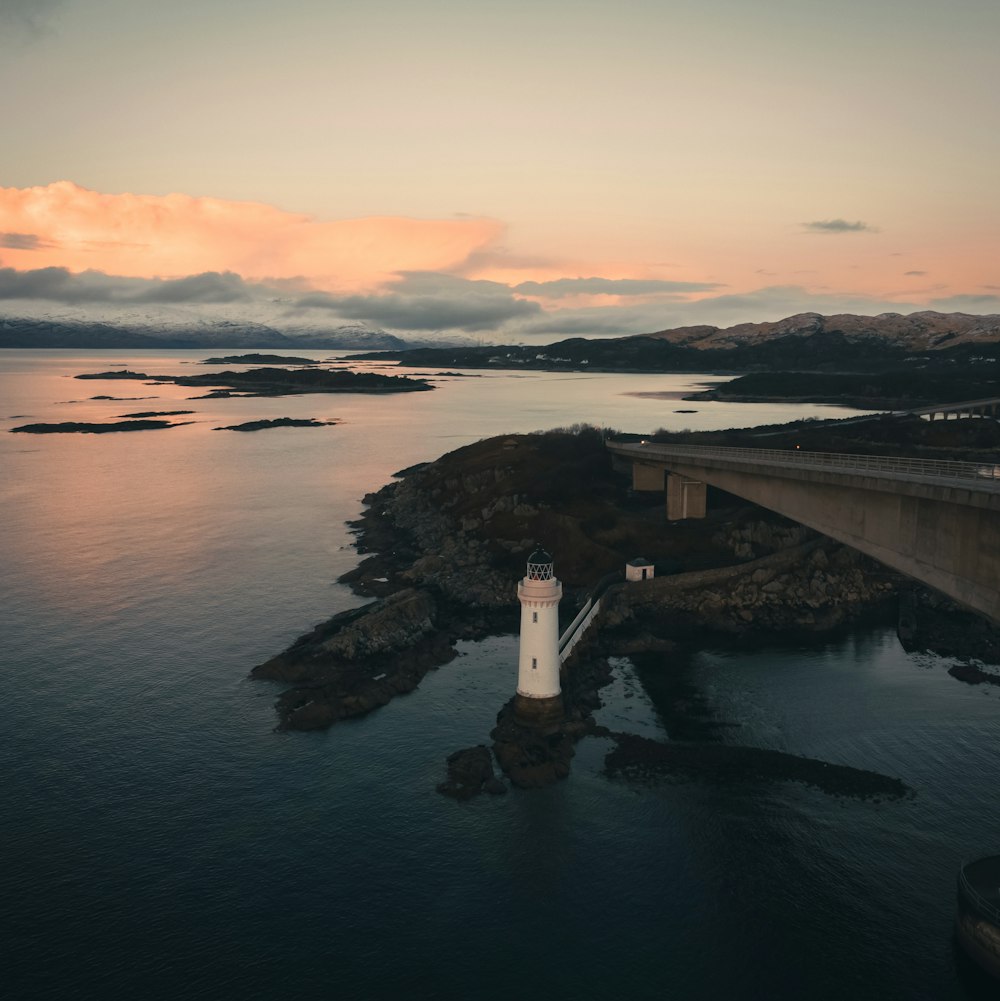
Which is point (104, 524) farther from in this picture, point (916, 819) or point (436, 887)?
point (916, 819)

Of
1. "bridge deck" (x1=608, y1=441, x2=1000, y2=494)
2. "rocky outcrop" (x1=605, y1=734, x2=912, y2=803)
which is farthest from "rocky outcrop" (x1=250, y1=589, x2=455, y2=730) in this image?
"bridge deck" (x1=608, y1=441, x2=1000, y2=494)

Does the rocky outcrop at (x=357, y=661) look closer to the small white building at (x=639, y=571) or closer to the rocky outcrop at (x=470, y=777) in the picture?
the rocky outcrop at (x=470, y=777)

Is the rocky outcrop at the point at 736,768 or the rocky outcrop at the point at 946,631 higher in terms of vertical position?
the rocky outcrop at the point at 946,631

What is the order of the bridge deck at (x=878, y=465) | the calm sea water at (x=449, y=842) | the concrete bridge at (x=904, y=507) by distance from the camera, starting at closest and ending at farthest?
the calm sea water at (x=449, y=842) < the concrete bridge at (x=904, y=507) < the bridge deck at (x=878, y=465)

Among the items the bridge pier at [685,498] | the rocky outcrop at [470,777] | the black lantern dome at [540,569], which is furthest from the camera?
the bridge pier at [685,498]

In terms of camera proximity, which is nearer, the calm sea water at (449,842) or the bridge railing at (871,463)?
the calm sea water at (449,842)

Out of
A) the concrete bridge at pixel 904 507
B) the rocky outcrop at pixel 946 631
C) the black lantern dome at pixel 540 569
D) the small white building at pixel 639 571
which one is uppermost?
the concrete bridge at pixel 904 507

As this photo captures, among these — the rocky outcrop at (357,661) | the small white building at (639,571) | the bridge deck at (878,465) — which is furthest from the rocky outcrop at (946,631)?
the rocky outcrop at (357,661)

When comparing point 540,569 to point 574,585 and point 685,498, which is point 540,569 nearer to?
point 574,585
